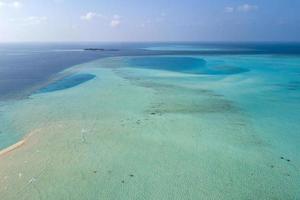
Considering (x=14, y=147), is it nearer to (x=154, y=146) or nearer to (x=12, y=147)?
(x=12, y=147)

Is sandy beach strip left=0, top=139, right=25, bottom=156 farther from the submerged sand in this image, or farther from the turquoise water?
the turquoise water

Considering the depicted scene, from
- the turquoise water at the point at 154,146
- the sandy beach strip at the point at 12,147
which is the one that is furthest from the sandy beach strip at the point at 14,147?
the turquoise water at the point at 154,146

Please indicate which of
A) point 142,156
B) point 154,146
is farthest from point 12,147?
point 154,146

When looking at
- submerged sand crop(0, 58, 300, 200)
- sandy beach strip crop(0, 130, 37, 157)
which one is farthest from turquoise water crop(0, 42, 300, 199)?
sandy beach strip crop(0, 130, 37, 157)

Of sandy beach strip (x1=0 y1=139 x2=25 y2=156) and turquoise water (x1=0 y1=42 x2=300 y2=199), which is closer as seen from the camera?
turquoise water (x1=0 y1=42 x2=300 y2=199)

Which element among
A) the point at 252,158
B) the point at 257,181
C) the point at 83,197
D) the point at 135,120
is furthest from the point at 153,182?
the point at 135,120

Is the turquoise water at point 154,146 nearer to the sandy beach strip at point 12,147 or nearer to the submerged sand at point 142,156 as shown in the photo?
the submerged sand at point 142,156
